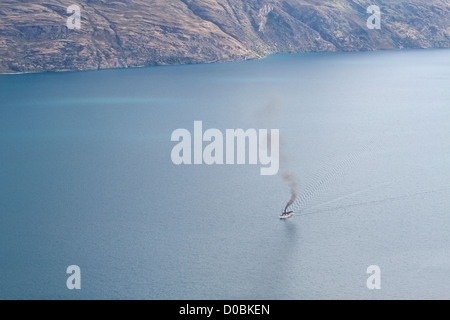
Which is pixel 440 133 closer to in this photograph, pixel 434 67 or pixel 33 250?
pixel 33 250

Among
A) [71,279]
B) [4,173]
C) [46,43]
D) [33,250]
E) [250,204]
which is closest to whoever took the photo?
[71,279]

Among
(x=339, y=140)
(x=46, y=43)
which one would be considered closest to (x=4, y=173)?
(x=339, y=140)

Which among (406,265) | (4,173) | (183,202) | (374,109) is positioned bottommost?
(406,265)

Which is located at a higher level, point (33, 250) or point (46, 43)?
point (46, 43)

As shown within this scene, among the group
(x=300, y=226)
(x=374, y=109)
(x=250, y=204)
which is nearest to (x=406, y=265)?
(x=300, y=226)

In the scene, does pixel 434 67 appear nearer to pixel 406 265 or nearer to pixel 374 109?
pixel 374 109
